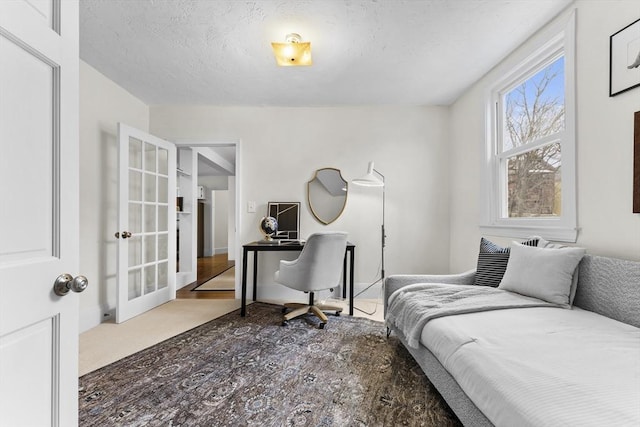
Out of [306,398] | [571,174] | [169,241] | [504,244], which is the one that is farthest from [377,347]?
[169,241]

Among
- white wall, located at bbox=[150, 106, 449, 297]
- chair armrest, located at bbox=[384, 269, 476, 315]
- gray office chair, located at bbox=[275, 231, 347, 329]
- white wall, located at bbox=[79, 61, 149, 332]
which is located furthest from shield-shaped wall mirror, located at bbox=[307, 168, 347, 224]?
white wall, located at bbox=[79, 61, 149, 332]

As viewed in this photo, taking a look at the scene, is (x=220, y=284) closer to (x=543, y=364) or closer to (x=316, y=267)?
(x=316, y=267)

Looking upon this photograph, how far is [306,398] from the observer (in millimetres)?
1641

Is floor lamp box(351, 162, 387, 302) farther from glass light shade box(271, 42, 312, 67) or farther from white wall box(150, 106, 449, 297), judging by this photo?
glass light shade box(271, 42, 312, 67)

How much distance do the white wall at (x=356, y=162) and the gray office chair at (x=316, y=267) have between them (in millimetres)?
846

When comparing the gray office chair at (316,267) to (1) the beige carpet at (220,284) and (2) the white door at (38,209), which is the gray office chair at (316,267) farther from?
(2) the white door at (38,209)

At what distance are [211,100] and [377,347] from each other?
310cm

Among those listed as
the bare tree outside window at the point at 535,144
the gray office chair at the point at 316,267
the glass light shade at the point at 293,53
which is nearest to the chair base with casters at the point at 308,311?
the gray office chair at the point at 316,267

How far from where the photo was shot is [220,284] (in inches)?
174

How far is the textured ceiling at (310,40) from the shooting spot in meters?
1.95

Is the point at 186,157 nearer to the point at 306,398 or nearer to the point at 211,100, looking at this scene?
the point at 211,100

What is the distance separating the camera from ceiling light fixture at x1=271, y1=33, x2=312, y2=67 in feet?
7.29

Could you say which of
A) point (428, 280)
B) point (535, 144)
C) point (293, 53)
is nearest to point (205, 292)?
point (428, 280)

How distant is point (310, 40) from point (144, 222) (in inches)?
95.2
